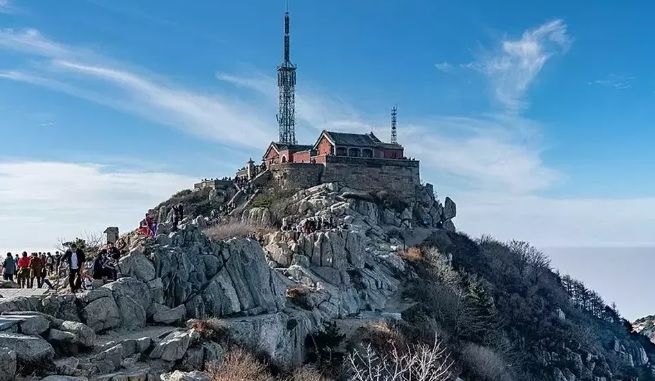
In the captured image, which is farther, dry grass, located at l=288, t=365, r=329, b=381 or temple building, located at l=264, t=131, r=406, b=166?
temple building, located at l=264, t=131, r=406, b=166

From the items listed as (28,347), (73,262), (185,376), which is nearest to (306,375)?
(185,376)

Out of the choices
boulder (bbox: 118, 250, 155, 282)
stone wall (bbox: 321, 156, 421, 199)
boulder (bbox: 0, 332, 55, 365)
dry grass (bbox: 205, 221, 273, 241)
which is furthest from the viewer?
stone wall (bbox: 321, 156, 421, 199)

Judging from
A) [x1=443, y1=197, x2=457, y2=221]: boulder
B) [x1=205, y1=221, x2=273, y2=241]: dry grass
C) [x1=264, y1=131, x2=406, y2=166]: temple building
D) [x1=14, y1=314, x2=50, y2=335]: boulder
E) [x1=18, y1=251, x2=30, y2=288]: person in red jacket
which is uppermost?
[x1=264, y1=131, x2=406, y2=166]: temple building

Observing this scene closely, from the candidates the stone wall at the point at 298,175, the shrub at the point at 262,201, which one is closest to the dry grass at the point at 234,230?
the shrub at the point at 262,201

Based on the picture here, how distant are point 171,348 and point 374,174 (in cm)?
4323

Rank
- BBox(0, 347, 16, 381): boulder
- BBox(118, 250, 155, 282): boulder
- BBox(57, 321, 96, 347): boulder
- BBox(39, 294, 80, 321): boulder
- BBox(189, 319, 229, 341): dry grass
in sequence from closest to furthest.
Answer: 1. BBox(0, 347, 16, 381): boulder
2. BBox(57, 321, 96, 347): boulder
3. BBox(39, 294, 80, 321): boulder
4. BBox(189, 319, 229, 341): dry grass
5. BBox(118, 250, 155, 282): boulder

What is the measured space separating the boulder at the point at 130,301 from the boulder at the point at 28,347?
15.2ft

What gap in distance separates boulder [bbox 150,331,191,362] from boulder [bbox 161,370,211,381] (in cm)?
123

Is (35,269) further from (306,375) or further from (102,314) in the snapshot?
(306,375)

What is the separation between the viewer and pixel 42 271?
2352 centimetres

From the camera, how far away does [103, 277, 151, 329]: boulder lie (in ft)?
66.6

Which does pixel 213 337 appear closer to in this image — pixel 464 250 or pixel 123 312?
pixel 123 312

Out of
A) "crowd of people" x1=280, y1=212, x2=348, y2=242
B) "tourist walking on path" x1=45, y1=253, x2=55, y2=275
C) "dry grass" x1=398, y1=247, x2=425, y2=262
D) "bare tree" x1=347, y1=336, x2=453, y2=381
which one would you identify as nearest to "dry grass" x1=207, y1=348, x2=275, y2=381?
"bare tree" x1=347, y1=336, x2=453, y2=381

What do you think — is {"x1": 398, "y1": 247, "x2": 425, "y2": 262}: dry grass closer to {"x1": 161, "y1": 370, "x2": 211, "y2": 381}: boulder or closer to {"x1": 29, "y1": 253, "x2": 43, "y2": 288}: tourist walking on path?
{"x1": 29, "y1": 253, "x2": 43, "y2": 288}: tourist walking on path
